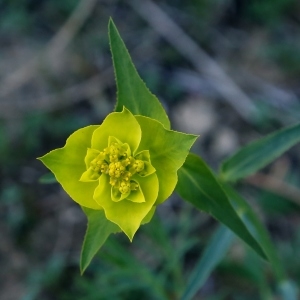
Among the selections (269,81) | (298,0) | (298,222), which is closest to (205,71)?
(269,81)

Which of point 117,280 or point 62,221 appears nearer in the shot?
point 117,280

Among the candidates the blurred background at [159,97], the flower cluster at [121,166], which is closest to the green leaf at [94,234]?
the flower cluster at [121,166]

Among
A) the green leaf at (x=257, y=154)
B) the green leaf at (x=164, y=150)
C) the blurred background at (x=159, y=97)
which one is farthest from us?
the blurred background at (x=159, y=97)

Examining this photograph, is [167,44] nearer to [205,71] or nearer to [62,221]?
[205,71]

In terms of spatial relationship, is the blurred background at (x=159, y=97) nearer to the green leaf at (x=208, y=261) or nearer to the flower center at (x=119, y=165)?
the green leaf at (x=208, y=261)

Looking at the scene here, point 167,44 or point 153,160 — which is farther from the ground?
point 153,160

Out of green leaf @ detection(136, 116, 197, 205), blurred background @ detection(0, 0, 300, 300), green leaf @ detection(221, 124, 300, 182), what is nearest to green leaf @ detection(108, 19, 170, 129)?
green leaf @ detection(136, 116, 197, 205)

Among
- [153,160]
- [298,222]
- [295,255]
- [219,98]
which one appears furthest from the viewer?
[219,98]
